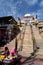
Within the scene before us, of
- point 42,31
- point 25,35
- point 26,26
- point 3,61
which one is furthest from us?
point 42,31

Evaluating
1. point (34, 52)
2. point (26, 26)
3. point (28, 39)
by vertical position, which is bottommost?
point (34, 52)

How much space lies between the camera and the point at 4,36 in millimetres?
32125

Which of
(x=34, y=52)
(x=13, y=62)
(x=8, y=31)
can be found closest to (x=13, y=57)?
(x=13, y=62)

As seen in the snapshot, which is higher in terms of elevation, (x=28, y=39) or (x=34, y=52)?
(x=28, y=39)

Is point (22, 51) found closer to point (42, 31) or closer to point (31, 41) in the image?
point (31, 41)

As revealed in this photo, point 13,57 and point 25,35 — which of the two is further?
point 25,35

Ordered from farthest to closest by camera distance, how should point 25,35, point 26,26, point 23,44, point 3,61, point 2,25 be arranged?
point 2,25, point 26,26, point 25,35, point 23,44, point 3,61

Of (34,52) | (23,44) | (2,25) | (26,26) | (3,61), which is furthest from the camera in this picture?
(2,25)

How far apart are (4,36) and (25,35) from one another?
1040cm

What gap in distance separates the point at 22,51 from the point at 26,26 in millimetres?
6309

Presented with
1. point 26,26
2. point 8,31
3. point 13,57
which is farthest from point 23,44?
point 8,31

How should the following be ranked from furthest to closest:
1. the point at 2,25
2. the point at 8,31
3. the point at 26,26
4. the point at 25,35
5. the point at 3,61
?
the point at 2,25 < the point at 8,31 < the point at 26,26 < the point at 25,35 < the point at 3,61

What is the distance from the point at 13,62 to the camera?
1345 centimetres

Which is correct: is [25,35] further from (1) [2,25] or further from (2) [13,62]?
(1) [2,25]
